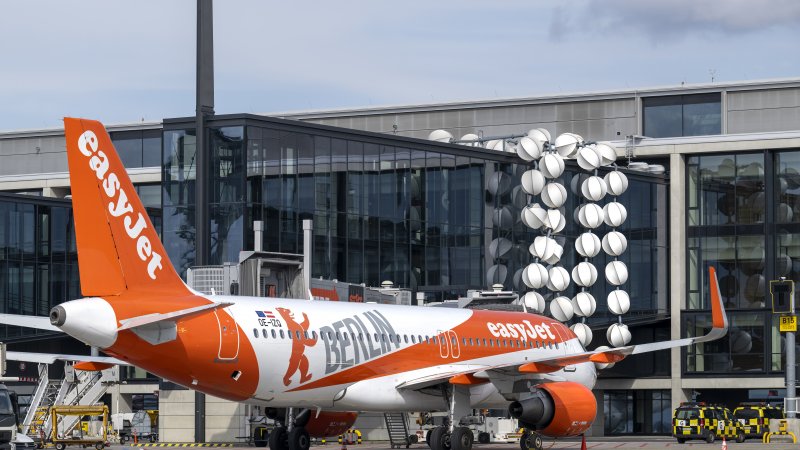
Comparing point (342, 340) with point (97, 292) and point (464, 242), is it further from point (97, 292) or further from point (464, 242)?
point (464, 242)

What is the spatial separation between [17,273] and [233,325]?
4334cm

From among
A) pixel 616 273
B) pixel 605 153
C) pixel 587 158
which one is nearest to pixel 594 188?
pixel 587 158

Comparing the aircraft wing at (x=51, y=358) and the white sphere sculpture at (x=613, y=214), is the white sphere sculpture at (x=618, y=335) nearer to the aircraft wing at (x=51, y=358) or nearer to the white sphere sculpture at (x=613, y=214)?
the white sphere sculpture at (x=613, y=214)

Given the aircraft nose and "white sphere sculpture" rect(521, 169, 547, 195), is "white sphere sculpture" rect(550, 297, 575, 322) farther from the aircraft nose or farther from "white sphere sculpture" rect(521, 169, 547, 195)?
the aircraft nose

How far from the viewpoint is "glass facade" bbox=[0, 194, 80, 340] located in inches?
2844

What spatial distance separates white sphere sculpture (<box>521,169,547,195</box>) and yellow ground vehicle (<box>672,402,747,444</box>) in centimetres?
1186

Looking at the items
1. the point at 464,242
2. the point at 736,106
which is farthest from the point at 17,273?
the point at 736,106

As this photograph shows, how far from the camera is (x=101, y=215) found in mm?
30234

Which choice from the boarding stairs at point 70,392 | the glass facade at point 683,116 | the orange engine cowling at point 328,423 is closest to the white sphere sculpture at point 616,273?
the glass facade at point 683,116

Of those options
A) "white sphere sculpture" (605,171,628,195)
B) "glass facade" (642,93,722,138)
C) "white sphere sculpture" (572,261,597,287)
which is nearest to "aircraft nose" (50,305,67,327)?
"white sphere sculpture" (572,261,597,287)

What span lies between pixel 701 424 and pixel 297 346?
29.0 m

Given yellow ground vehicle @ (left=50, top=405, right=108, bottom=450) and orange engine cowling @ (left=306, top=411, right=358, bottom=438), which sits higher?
orange engine cowling @ (left=306, top=411, right=358, bottom=438)

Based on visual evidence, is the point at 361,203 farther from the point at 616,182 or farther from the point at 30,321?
the point at 30,321

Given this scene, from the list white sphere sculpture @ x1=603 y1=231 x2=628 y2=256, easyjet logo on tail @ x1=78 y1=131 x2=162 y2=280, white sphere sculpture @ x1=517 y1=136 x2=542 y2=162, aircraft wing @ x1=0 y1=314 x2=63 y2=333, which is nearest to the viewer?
easyjet logo on tail @ x1=78 y1=131 x2=162 y2=280
